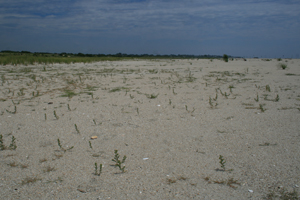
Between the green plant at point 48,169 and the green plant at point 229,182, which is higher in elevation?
the green plant at point 229,182

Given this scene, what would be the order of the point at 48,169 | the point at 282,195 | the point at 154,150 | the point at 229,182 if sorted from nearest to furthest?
1. the point at 282,195
2. the point at 229,182
3. the point at 48,169
4. the point at 154,150

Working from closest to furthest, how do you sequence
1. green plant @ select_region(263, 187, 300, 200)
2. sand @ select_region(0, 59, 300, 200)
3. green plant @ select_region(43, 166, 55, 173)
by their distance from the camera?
1. green plant @ select_region(263, 187, 300, 200)
2. sand @ select_region(0, 59, 300, 200)
3. green plant @ select_region(43, 166, 55, 173)

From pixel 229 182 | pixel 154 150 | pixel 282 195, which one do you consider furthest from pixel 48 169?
pixel 282 195

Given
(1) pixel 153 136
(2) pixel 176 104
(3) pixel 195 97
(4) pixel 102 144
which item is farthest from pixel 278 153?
(3) pixel 195 97

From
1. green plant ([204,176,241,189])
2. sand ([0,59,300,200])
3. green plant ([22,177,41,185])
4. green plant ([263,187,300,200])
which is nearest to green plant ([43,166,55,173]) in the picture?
sand ([0,59,300,200])

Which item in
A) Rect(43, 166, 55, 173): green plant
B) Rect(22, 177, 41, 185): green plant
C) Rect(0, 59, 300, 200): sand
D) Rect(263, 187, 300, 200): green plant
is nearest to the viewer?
Rect(263, 187, 300, 200): green plant

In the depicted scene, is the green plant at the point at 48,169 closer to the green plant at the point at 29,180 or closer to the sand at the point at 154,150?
the sand at the point at 154,150

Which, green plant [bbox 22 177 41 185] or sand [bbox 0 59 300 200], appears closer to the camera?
sand [bbox 0 59 300 200]

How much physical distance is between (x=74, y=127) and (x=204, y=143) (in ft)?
7.11

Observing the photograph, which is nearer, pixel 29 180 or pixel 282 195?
pixel 282 195

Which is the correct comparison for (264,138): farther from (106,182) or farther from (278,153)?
(106,182)

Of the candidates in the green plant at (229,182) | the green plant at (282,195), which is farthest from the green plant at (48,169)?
the green plant at (282,195)

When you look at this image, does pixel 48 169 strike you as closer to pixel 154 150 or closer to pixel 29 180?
pixel 29 180

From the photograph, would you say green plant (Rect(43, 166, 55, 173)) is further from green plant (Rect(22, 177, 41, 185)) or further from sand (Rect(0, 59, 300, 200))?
green plant (Rect(22, 177, 41, 185))
